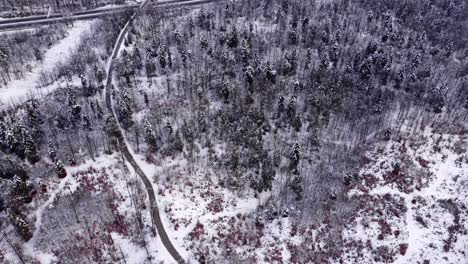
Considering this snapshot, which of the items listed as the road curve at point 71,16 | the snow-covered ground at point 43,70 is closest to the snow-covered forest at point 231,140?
the snow-covered ground at point 43,70

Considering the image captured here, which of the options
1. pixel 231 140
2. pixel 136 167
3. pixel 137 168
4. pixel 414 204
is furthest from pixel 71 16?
pixel 414 204

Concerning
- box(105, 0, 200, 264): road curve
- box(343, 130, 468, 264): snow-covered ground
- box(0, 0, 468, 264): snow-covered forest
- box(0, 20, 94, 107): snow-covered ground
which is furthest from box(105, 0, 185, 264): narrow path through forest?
box(343, 130, 468, 264): snow-covered ground

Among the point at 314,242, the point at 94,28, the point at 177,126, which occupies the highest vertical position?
the point at 94,28

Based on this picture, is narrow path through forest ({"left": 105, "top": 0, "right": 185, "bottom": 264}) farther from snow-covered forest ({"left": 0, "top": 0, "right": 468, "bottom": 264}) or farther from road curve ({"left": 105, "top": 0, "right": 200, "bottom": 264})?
snow-covered forest ({"left": 0, "top": 0, "right": 468, "bottom": 264})

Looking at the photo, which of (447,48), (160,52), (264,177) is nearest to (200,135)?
(264,177)

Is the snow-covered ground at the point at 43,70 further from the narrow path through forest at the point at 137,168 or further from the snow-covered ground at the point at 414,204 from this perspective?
the snow-covered ground at the point at 414,204

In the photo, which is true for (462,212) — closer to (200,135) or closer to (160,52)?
(200,135)

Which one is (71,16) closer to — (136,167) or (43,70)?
(43,70)
